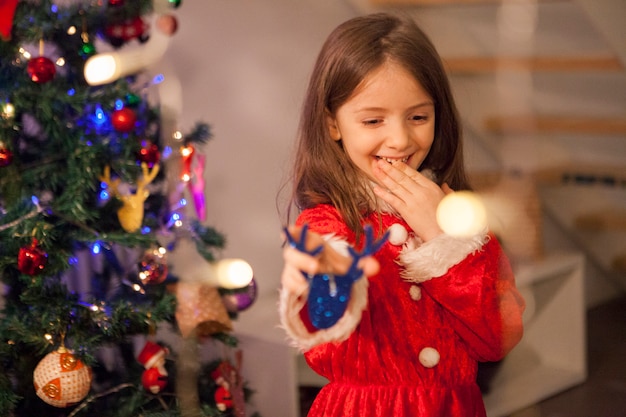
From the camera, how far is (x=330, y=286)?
0.55 m

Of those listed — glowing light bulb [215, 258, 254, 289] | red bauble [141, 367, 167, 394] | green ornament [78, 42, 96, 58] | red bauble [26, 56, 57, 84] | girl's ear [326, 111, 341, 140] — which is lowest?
red bauble [141, 367, 167, 394]

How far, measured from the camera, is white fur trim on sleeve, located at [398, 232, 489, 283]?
2.16 feet

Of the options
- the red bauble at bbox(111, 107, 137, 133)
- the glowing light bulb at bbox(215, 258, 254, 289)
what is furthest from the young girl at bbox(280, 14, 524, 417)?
the glowing light bulb at bbox(215, 258, 254, 289)

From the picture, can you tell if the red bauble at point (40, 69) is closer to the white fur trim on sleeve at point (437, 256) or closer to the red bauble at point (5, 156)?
the red bauble at point (5, 156)

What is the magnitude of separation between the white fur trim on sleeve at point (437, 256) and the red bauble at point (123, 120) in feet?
1.86

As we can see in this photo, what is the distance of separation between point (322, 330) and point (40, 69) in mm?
657

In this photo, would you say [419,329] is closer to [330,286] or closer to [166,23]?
[330,286]

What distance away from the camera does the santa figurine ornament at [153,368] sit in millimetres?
1162

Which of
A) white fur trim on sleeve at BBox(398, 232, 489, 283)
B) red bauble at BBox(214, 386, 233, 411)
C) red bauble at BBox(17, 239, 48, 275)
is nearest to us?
white fur trim on sleeve at BBox(398, 232, 489, 283)

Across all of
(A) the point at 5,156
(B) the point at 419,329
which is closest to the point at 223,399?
(A) the point at 5,156

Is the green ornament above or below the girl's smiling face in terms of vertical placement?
above

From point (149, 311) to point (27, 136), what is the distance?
1.07 ft

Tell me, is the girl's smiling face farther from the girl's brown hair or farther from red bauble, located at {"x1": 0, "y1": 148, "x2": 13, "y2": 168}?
red bauble, located at {"x1": 0, "y1": 148, "x2": 13, "y2": 168}

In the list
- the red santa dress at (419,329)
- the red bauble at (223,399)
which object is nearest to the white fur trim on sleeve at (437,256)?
the red santa dress at (419,329)
